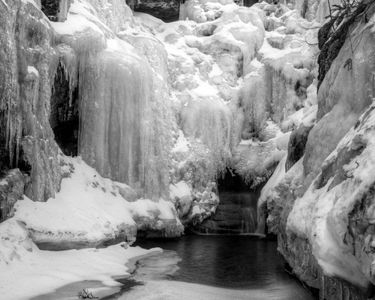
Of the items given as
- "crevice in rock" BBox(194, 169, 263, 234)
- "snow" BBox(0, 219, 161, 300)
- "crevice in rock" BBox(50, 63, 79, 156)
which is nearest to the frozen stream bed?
"snow" BBox(0, 219, 161, 300)

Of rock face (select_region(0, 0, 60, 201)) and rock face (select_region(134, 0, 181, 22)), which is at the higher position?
rock face (select_region(134, 0, 181, 22))

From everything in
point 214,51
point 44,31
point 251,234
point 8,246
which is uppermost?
Answer: point 214,51

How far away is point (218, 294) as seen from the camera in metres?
10.3

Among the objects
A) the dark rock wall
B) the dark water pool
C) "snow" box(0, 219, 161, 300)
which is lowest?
the dark water pool

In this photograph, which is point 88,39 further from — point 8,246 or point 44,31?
point 8,246

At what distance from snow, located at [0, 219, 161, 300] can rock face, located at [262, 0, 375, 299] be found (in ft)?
15.7

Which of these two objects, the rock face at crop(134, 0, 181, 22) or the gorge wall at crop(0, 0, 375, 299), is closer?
the gorge wall at crop(0, 0, 375, 299)

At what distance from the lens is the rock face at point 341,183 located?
5.80 meters

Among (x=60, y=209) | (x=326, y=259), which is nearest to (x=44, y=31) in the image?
(x=60, y=209)

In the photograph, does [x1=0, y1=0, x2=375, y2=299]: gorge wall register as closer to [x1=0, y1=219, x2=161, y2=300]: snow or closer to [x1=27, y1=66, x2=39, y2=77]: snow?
[x1=27, y1=66, x2=39, y2=77]: snow

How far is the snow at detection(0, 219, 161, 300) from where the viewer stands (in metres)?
9.40

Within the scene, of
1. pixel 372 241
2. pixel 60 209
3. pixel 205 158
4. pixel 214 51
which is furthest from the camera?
pixel 214 51

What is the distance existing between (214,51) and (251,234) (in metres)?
12.0

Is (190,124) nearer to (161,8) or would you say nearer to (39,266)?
(161,8)
